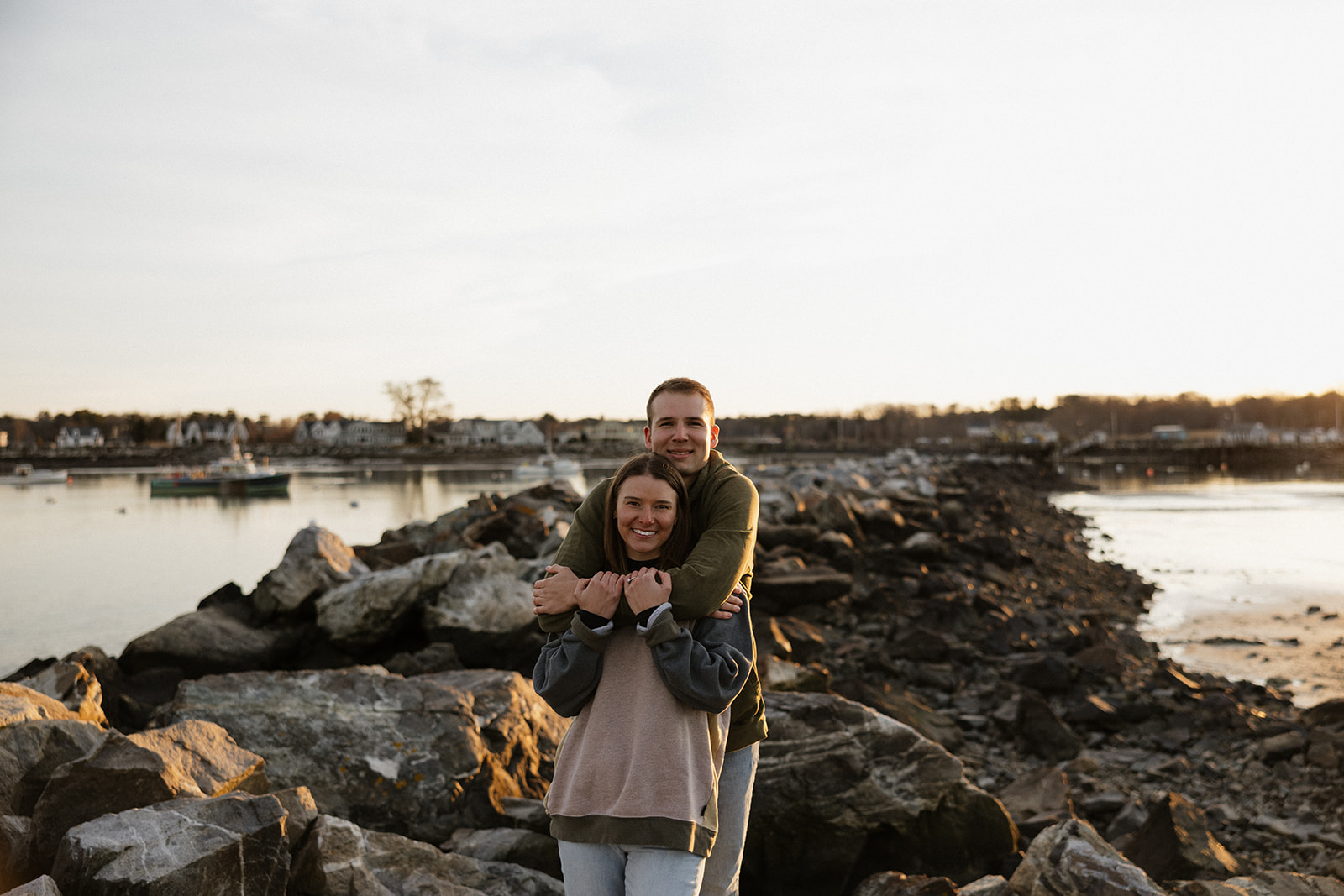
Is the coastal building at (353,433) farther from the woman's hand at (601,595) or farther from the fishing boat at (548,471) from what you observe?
the woman's hand at (601,595)

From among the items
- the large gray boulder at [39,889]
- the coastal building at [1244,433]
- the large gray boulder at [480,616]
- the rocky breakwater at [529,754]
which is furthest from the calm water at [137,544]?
the coastal building at [1244,433]

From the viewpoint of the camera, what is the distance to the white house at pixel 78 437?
12788cm

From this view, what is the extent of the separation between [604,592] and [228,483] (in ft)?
165

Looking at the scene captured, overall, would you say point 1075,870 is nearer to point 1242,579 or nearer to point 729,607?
point 729,607

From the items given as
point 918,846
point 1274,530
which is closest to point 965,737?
point 918,846

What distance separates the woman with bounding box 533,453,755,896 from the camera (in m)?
2.01

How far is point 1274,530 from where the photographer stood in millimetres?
24109

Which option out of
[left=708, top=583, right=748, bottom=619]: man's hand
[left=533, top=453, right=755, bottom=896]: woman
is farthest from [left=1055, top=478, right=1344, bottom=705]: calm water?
[left=533, top=453, right=755, bottom=896]: woman

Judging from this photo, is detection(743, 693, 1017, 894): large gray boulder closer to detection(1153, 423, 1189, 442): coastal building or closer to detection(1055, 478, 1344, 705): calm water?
detection(1055, 478, 1344, 705): calm water

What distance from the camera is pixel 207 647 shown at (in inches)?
269

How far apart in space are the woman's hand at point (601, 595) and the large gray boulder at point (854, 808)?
2.16m

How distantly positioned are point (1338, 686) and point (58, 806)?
34.0 feet

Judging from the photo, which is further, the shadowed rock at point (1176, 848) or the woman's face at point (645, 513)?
the shadowed rock at point (1176, 848)

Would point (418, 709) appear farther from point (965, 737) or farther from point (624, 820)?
point (965, 737)
